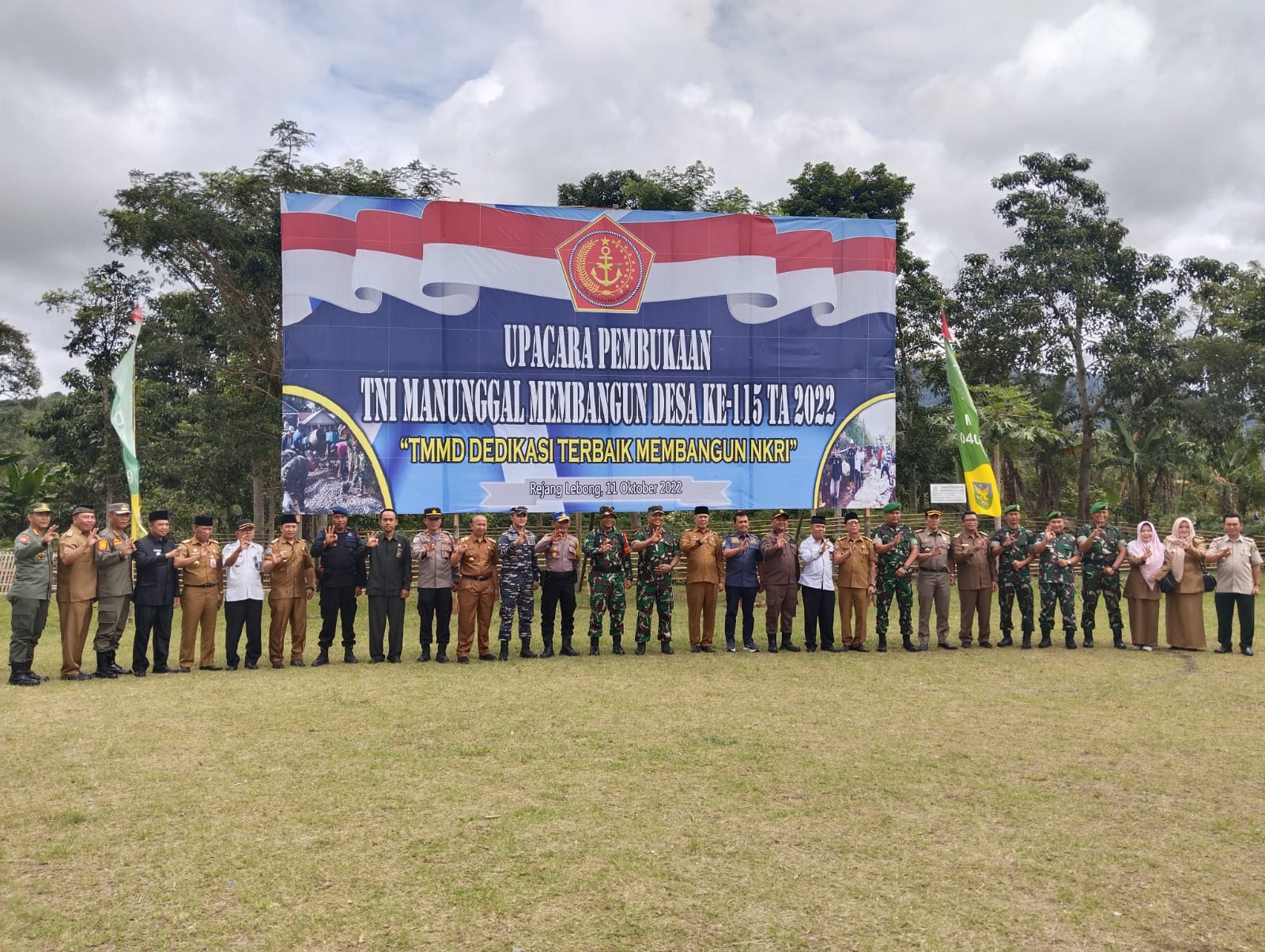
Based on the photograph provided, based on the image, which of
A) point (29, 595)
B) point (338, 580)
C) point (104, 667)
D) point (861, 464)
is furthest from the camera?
point (861, 464)

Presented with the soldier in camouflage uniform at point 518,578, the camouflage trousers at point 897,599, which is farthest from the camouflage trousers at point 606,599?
the camouflage trousers at point 897,599

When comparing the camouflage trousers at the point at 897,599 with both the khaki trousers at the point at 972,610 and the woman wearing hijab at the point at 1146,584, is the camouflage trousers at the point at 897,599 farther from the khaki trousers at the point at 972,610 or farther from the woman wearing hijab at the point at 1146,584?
the woman wearing hijab at the point at 1146,584

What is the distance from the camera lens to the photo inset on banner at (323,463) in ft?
33.7

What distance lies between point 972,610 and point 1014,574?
20.4 inches

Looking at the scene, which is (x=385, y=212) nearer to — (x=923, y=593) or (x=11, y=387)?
(x=923, y=593)

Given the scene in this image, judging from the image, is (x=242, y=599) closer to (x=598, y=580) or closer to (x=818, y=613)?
(x=598, y=580)

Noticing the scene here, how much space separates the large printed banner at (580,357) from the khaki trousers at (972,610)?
266 cm

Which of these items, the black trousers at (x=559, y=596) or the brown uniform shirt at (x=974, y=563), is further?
the brown uniform shirt at (x=974, y=563)

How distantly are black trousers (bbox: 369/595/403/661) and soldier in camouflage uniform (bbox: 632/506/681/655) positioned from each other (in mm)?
2139

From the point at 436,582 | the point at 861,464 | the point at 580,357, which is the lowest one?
the point at 436,582

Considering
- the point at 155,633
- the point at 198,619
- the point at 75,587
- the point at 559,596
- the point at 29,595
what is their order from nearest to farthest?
the point at 29,595 → the point at 75,587 → the point at 155,633 → the point at 198,619 → the point at 559,596

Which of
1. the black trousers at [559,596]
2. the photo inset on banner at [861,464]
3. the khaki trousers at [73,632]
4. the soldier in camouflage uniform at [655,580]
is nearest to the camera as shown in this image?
the khaki trousers at [73,632]

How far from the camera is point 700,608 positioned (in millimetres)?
8883

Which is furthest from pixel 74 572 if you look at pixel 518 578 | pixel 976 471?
pixel 976 471
